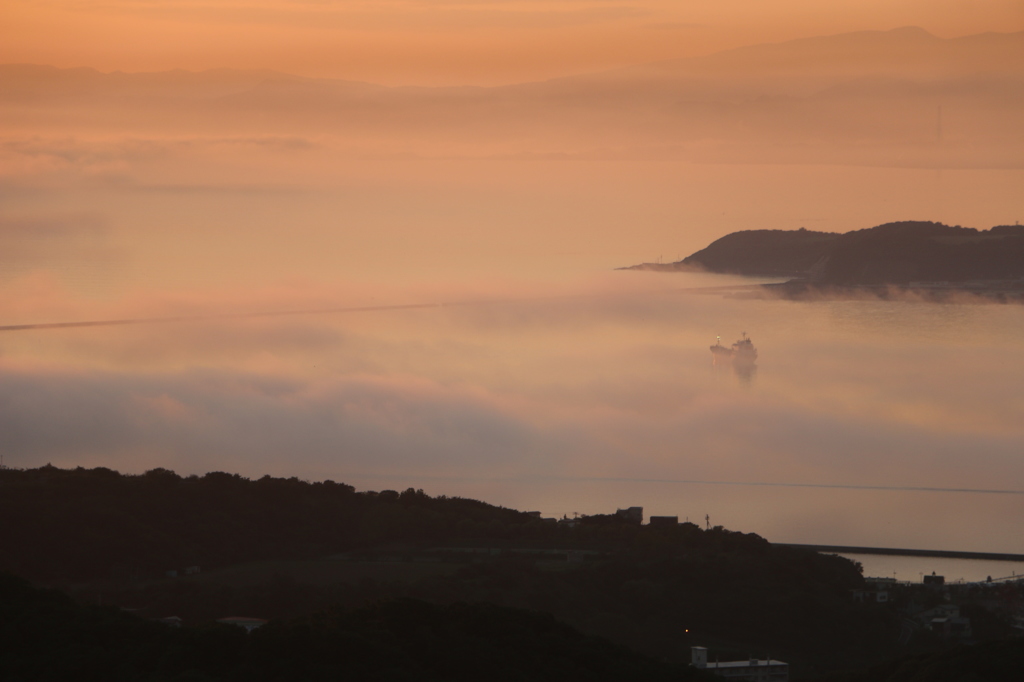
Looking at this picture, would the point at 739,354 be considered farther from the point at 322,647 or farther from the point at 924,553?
the point at 322,647

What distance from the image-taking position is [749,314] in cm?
5997

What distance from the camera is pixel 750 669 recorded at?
1157 centimetres

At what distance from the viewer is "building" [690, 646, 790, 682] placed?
1145 cm

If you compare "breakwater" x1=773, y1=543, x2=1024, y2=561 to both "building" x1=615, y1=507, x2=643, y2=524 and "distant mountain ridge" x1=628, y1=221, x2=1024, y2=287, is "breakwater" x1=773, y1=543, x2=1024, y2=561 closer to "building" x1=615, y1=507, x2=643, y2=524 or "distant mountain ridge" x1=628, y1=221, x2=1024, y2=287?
"building" x1=615, y1=507, x2=643, y2=524

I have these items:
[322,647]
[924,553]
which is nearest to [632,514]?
[924,553]

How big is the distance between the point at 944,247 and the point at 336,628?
5146 cm

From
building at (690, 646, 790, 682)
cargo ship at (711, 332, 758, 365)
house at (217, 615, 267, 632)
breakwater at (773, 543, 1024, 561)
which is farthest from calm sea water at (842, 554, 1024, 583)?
cargo ship at (711, 332, 758, 365)

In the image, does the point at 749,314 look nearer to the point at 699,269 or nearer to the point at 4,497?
the point at 699,269

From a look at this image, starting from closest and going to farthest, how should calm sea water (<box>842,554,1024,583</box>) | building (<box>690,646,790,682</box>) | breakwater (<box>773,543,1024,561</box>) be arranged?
1. building (<box>690,646,790,682</box>)
2. calm sea water (<box>842,554,1024,583</box>)
3. breakwater (<box>773,543,1024,561</box>)

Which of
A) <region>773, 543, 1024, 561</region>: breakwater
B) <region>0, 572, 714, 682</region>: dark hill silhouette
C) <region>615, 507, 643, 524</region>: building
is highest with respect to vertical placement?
<region>615, 507, 643, 524</region>: building

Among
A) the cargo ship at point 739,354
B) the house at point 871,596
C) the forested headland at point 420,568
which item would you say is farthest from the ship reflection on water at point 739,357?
the house at point 871,596

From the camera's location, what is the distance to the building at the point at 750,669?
37.6 ft

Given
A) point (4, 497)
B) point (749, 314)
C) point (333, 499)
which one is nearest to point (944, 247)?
point (749, 314)

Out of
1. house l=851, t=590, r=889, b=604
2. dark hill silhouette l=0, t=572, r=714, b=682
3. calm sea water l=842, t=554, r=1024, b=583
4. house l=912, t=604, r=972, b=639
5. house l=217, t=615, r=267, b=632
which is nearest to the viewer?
dark hill silhouette l=0, t=572, r=714, b=682
